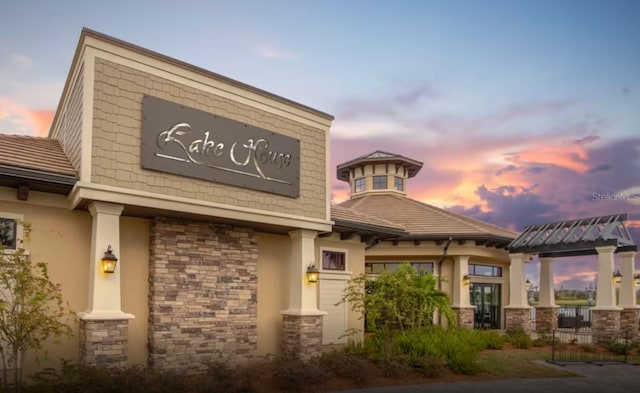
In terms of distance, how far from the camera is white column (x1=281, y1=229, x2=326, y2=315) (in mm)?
13852

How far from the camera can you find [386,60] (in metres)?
17.2

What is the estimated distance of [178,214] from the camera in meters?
11.8

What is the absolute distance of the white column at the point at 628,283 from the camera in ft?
72.9

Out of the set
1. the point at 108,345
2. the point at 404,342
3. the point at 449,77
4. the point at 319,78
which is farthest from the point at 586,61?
the point at 108,345

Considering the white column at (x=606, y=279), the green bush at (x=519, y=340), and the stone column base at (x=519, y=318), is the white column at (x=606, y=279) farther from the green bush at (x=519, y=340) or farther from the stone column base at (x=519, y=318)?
the green bush at (x=519, y=340)

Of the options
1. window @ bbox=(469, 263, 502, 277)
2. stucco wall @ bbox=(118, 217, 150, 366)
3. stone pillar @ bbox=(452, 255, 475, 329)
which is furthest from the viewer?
window @ bbox=(469, 263, 502, 277)

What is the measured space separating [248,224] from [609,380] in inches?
390

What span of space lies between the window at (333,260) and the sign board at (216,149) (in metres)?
3.04

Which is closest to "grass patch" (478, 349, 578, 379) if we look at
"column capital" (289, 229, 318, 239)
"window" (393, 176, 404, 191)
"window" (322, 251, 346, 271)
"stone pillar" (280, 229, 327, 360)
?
"stone pillar" (280, 229, 327, 360)

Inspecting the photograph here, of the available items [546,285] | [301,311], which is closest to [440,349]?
[301,311]

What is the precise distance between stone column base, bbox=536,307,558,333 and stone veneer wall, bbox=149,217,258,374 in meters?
16.0

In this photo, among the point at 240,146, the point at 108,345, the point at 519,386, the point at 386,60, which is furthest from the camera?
the point at 386,60

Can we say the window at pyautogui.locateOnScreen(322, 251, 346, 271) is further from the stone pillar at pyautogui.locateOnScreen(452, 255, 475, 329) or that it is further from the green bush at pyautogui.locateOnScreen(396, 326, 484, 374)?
the stone pillar at pyautogui.locateOnScreen(452, 255, 475, 329)

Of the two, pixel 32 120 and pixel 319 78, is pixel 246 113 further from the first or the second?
pixel 32 120
